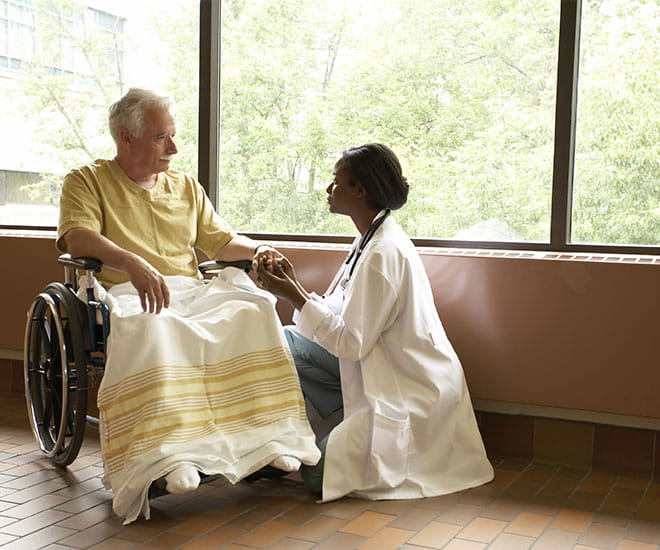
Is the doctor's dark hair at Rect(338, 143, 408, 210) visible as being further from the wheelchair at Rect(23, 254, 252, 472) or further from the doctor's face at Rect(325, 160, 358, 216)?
the wheelchair at Rect(23, 254, 252, 472)

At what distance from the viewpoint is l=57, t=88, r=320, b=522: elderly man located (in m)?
2.47

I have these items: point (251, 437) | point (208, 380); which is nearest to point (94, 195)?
point (208, 380)

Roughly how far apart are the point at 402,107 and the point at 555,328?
109 cm

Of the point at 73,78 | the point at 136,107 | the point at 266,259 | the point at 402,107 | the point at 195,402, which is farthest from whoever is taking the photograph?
the point at 73,78

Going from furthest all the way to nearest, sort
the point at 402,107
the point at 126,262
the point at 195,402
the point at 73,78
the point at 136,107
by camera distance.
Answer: the point at 73,78
the point at 402,107
the point at 136,107
the point at 126,262
the point at 195,402

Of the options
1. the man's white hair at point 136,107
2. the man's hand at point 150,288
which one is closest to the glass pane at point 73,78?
the man's white hair at point 136,107

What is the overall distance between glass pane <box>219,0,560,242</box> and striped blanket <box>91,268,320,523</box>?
973 millimetres

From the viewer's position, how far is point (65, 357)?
280cm

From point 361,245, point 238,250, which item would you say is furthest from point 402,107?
point 238,250

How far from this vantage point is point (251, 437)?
8.54 feet

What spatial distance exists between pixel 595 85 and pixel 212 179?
66.5 inches

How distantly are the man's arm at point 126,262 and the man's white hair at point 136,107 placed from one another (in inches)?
17.0

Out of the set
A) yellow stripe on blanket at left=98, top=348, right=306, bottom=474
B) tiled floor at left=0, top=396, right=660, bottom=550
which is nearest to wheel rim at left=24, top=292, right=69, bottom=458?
tiled floor at left=0, top=396, right=660, bottom=550

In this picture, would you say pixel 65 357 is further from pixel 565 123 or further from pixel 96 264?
pixel 565 123
